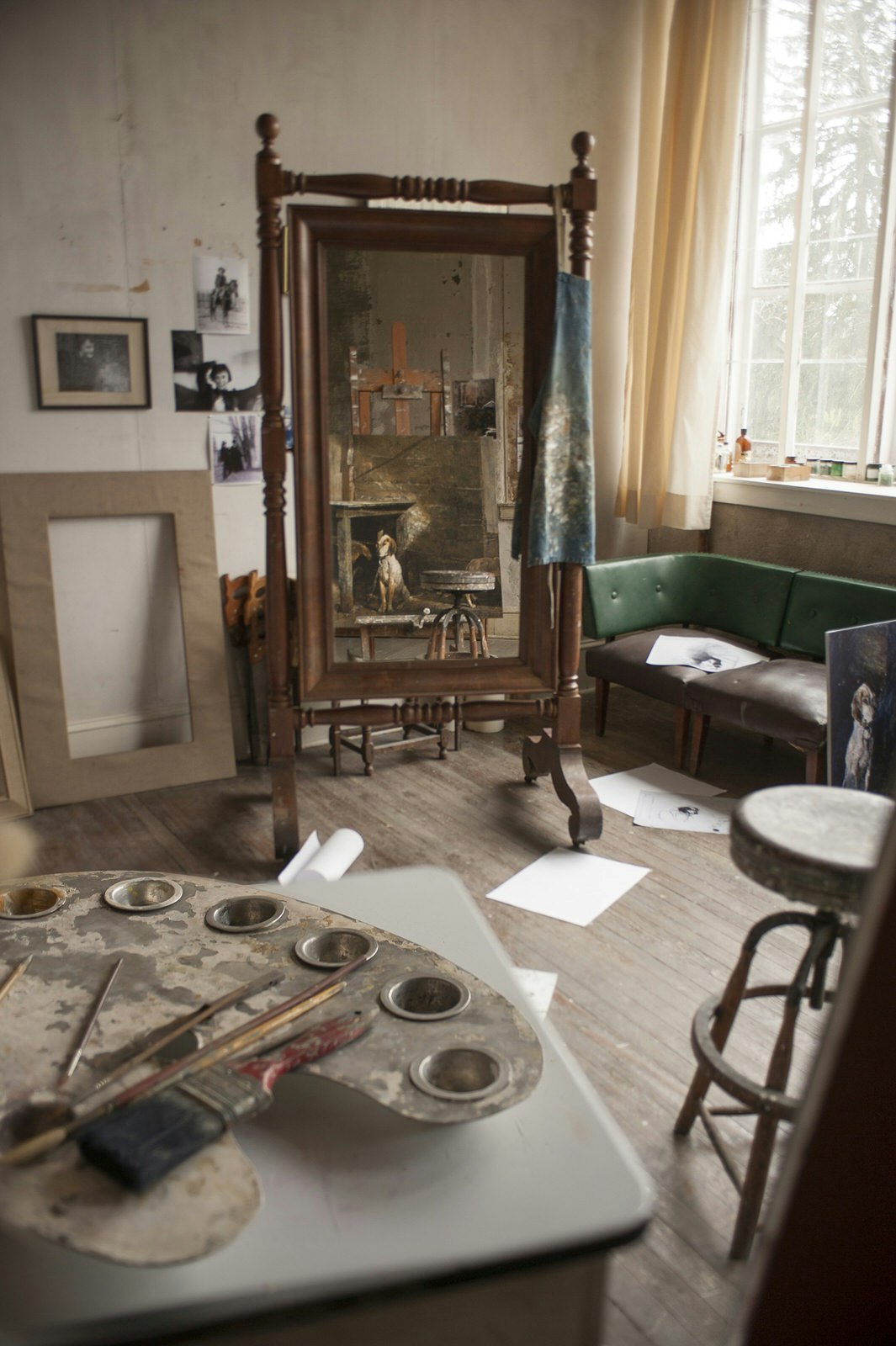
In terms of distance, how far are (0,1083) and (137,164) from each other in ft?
9.98

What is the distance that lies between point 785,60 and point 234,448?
2.52 m

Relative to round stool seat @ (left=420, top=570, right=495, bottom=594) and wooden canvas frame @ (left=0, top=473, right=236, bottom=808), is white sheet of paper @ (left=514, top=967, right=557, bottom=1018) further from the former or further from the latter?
wooden canvas frame @ (left=0, top=473, right=236, bottom=808)

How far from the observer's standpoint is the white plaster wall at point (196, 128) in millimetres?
3111

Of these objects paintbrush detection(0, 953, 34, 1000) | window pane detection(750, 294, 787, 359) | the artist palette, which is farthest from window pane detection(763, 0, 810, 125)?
paintbrush detection(0, 953, 34, 1000)

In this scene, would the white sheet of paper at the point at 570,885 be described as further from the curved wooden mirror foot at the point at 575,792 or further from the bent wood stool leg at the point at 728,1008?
the bent wood stool leg at the point at 728,1008

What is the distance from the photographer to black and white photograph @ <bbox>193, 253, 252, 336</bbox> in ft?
11.1

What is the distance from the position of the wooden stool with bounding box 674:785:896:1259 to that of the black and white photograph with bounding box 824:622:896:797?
1.19m

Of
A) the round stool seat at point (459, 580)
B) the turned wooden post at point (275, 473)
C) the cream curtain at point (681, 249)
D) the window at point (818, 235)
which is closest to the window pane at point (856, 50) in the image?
the window at point (818, 235)

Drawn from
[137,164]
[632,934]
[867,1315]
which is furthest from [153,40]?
[867,1315]

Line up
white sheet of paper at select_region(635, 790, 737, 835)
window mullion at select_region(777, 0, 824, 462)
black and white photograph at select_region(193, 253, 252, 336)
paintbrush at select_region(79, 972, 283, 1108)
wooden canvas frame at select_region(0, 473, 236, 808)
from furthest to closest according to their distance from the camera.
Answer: window mullion at select_region(777, 0, 824, 462) → black and white photograph at select_region(193, 253, 252, 336) → wooden canvas frame at select_region(0, 473, 236, 808) → white sheet of paper at select_region(635, 790, 737, 835) → paintbrush at select_region(79, 972, 283, 1108)

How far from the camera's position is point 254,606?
355 cm

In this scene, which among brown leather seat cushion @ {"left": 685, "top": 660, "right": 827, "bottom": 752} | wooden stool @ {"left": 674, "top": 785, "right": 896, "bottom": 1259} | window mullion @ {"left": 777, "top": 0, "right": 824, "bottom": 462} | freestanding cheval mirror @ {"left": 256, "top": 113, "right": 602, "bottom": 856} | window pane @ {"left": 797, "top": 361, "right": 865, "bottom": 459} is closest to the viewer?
wooden stool @ {"left": 674, "top": 785, "right": 896, "bottom": 1259}

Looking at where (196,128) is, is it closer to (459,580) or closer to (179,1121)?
(459,580)

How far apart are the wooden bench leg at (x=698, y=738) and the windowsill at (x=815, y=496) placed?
881mm
